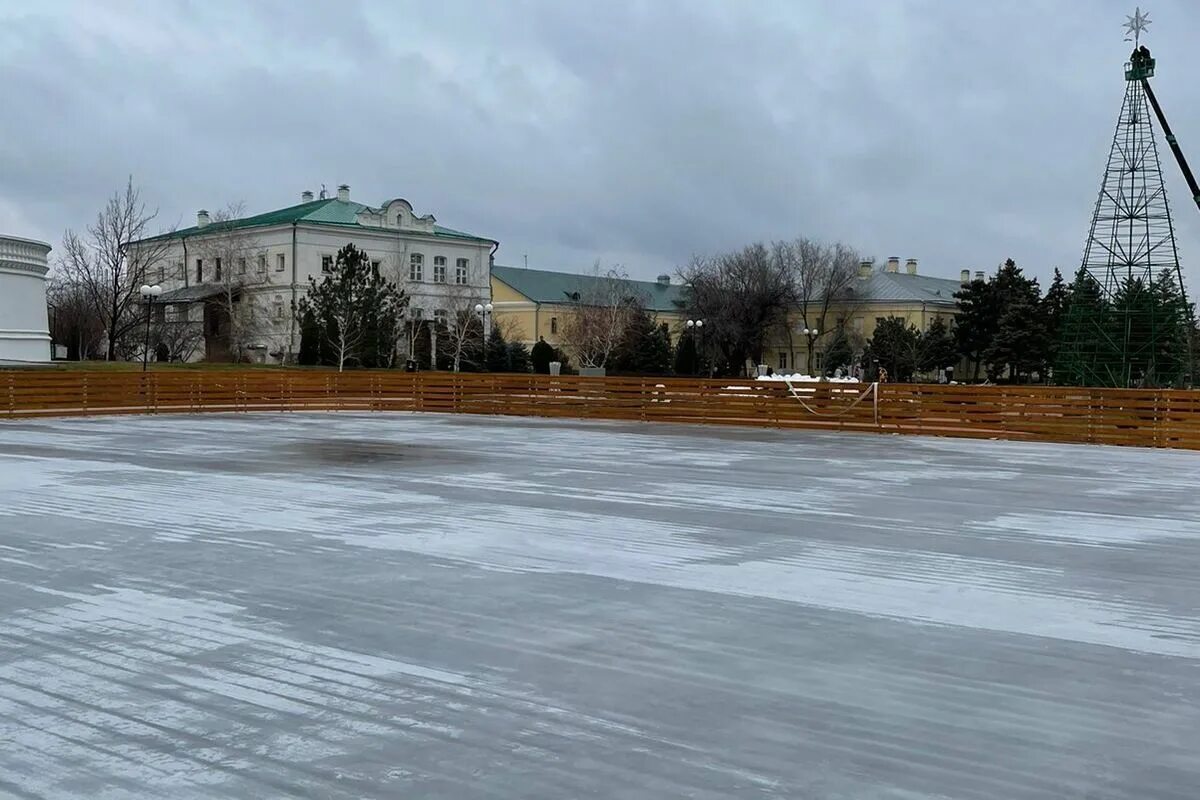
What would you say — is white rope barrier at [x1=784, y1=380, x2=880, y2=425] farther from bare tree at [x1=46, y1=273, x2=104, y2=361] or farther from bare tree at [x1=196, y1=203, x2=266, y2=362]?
bare tree at [x1=46, y1=273, x2=104, y2=361]

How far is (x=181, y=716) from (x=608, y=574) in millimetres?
3670

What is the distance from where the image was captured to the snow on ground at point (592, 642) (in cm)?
421

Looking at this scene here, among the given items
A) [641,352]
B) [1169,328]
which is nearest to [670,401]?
[1169,328]

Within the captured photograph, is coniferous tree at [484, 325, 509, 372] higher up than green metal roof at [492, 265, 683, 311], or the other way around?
green metal roof at [492, 265, 683, 311]

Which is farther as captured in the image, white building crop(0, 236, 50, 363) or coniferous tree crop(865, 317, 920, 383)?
coniferous tree crop(865, 317, 920, 383)

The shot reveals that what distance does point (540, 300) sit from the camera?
80250mm

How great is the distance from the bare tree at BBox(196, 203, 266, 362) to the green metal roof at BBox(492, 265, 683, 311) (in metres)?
22.5

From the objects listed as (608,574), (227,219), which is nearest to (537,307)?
(227,219)

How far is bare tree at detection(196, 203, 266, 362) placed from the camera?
58.2m

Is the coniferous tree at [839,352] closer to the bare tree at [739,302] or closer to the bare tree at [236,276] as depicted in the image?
the bare tree at [739,302]

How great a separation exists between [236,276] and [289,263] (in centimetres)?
332

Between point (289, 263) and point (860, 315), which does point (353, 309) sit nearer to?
point (289, 263)

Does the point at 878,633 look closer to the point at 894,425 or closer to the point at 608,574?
the point at 608,574

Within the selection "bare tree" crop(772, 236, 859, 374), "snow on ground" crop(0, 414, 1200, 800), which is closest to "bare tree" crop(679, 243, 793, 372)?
"bare tree" crop(772, 236, 859, 374)
